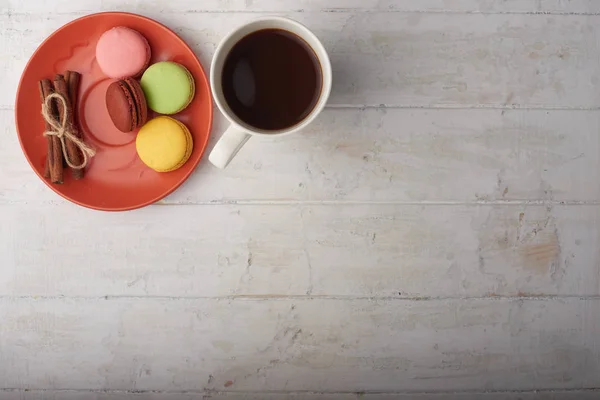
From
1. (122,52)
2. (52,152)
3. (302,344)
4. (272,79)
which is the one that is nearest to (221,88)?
(272,79)

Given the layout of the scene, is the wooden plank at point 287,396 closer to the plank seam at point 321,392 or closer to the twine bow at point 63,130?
the plank seam at point 321,392

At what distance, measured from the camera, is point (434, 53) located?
0.89 m

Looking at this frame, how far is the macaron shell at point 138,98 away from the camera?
0.80 metres

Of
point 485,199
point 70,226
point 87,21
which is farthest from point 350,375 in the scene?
point 87,21

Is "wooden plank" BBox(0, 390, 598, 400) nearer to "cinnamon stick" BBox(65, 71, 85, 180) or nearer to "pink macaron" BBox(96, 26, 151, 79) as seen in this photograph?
"cinnamon stick" BBox(65, 71, 85, 180)

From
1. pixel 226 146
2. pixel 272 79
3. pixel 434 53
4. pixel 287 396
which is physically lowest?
pixel 287 396

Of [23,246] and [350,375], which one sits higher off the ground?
[23,246]

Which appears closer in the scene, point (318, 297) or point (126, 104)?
point (126, 104)

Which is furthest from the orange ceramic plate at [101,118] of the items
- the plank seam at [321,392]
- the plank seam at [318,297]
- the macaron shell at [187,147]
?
the plank seam at [321,392]

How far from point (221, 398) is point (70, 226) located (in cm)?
41

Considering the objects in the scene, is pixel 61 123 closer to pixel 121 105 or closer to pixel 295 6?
pixel 121 105

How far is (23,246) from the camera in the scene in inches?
36.0

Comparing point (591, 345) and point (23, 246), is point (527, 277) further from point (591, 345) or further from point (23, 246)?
point (23, 246)

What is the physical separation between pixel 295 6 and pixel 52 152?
1.52 feet
